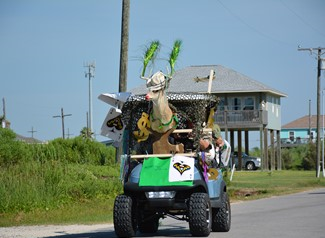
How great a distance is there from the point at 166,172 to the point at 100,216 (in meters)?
7.88

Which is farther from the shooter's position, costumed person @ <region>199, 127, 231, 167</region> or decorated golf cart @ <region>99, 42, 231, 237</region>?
costumed person @ <region>199, 127, 231, 167</region>

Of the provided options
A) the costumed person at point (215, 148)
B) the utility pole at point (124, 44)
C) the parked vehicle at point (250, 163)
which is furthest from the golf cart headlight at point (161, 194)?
the parked vehicle at point (250, 163)

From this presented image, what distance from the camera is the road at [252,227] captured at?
16062mm

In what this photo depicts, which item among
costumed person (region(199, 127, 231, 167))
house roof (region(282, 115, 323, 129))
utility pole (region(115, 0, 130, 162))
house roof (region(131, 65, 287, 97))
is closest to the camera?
costumed person (region(199, 127, 231, 167))

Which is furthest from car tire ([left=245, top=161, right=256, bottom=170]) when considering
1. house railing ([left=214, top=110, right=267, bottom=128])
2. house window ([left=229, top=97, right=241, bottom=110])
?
house railing ([left=214, top=110, right=267, bottom=128])

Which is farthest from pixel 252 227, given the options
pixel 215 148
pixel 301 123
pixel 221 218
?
pixel 301 123

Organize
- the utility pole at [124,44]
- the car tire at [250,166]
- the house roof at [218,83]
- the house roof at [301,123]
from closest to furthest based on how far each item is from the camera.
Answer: the utility pole at [124,44] < the house roof at [218,83] < the car tire at [250,166] < the house roof at [301,123]

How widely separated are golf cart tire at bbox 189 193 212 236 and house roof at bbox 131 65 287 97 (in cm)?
4684

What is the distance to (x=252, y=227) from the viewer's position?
687 inches

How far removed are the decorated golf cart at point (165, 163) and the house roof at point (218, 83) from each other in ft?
149

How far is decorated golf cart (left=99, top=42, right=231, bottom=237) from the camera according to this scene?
15.1m

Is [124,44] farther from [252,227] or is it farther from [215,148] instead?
[215,148]

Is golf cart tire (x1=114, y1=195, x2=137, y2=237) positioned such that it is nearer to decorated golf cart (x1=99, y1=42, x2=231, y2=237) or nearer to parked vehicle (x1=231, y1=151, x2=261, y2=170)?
decorated golf cart (x1=99, y1=42, x2=231, y2=237)

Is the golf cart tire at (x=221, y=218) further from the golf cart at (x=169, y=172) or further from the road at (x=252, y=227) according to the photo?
the road at (x=252, y=227)
